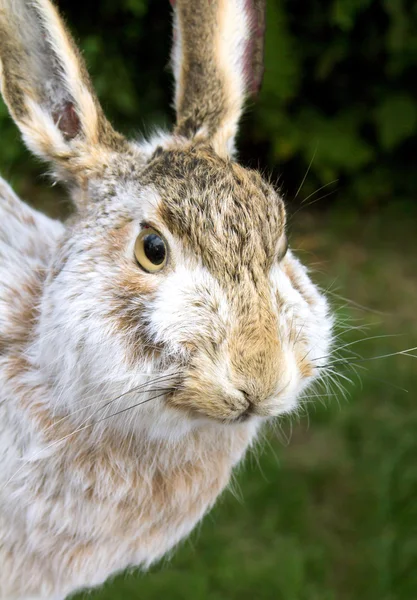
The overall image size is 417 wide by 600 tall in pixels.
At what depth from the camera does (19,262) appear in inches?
76.2

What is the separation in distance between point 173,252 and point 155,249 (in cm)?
4

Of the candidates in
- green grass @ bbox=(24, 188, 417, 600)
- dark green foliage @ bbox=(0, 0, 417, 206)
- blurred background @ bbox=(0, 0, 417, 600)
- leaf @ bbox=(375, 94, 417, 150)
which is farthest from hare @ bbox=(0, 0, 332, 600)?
leaf @ bbox=(375, 94, 417, 150)

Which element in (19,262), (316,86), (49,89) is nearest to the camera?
(49,89)

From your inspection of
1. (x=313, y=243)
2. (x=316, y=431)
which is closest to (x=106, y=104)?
(x=313, y=243)

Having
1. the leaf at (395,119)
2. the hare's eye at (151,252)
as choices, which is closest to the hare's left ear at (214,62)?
the hare's eye at (151,252)

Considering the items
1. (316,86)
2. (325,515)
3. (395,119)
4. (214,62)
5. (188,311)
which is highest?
(316,86)

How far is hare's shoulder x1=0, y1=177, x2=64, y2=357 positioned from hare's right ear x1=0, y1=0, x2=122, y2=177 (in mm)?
238

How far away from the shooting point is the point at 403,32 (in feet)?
13.9

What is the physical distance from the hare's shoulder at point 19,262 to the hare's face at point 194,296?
7.4 inches

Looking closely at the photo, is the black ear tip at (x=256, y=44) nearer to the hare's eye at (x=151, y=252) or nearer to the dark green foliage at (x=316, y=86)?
the hare's eye at (x=151, y=252)

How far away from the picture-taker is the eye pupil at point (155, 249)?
1.55 m

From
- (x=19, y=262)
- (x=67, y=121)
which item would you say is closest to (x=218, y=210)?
(x=67, y=121)

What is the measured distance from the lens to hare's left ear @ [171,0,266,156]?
185 cm

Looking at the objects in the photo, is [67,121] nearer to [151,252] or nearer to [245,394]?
[151,252]
